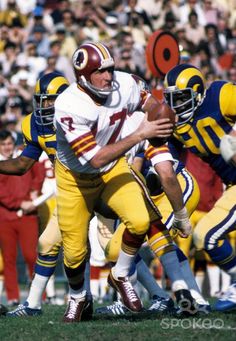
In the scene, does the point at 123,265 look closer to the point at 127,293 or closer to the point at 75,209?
the point at 127,293

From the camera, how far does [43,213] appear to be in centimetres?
1159

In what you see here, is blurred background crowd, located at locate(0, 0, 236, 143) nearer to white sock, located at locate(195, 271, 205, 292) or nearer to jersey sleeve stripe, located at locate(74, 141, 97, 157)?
white sock, located at locate(195, 271, 205, 292)

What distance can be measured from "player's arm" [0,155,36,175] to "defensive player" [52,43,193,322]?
0.82 metres

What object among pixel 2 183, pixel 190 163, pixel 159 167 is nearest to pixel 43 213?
pixel 2 183

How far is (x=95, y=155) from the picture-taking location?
21.3 ft

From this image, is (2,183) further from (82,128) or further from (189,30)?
(189,30)

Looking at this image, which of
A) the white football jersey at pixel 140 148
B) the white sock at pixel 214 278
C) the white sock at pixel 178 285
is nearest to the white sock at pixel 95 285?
the white sock at pixel 214 278

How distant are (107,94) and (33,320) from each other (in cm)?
178

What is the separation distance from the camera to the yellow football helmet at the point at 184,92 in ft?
25.5

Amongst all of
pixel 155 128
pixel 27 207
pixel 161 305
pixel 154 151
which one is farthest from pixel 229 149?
pixel 27 207

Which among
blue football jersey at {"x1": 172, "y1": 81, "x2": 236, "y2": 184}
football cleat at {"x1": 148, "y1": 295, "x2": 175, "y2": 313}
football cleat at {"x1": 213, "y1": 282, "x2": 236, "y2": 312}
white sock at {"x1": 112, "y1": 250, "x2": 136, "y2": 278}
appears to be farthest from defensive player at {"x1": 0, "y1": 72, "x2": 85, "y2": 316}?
football cleat at {"x1": 213, "y1": 282, "x2": 236, "y2": 312}

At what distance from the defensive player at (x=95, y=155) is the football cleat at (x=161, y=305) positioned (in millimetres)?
691

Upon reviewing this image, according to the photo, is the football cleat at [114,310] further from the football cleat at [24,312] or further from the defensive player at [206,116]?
the defensive player at [206,116]

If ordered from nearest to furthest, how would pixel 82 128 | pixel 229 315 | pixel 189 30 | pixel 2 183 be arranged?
1. pixel 82 128
2. pixel 229 315
3. pixel 2 183
4. pixel 189 30
